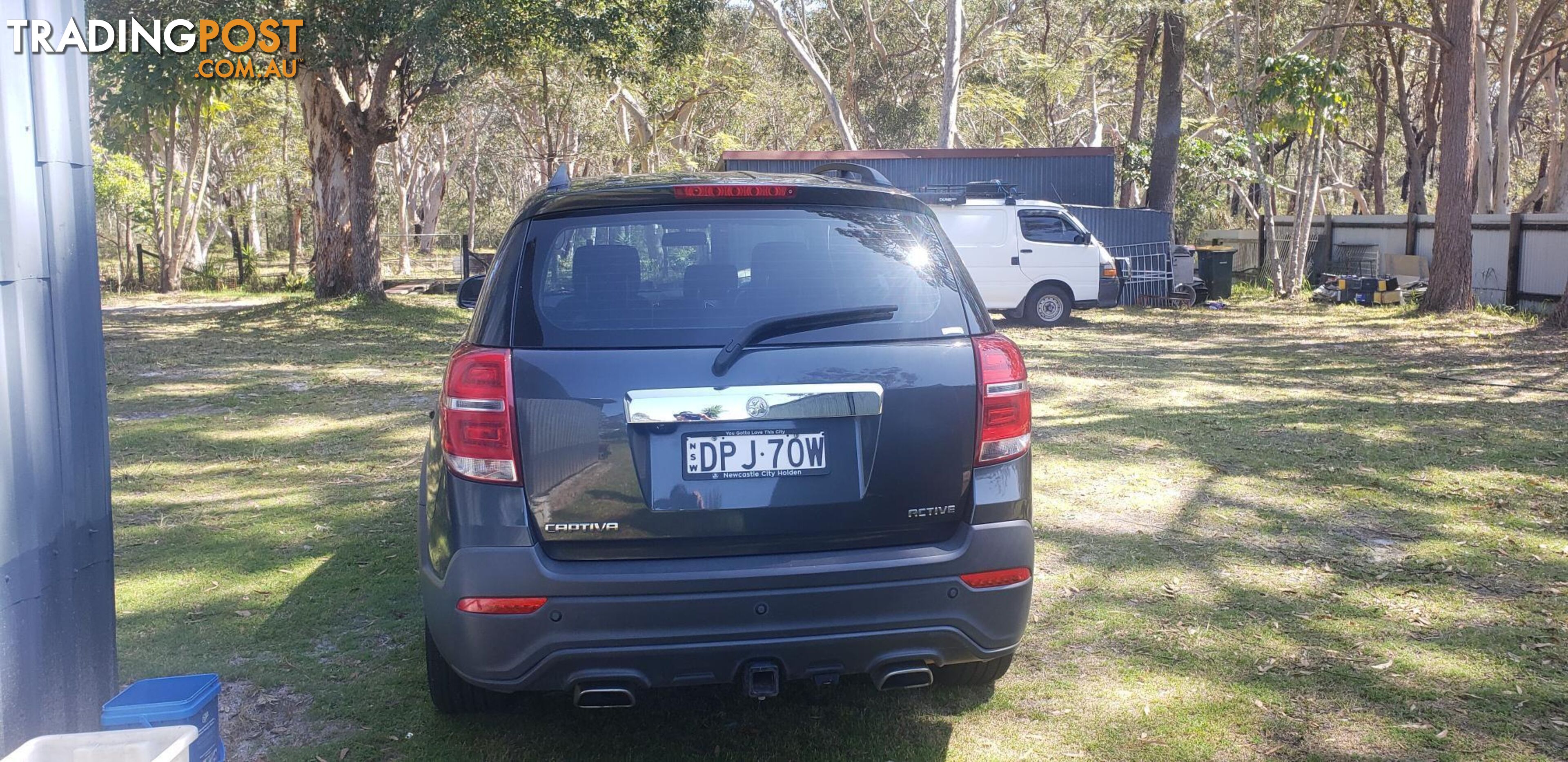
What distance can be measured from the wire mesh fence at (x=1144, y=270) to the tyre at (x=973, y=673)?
59.2 feet

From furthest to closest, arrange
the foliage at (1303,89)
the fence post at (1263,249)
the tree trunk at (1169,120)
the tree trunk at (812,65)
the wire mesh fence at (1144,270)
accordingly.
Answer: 1. the tree trunk at (812,65)
2. the fence post at (1263,249)
3. the tree trunk at (1169,120)
4. the wire mesh fence at (1144,270)
5. the foliage at (1303,89)

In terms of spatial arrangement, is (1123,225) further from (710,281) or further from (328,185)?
(710,281)

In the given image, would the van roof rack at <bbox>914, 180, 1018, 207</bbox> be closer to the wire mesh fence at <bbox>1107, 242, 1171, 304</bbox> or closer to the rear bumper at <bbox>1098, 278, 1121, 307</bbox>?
the rear bumper at <bbox>1098, 278, 1121, 307</bbox>

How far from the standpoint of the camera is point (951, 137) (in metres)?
Answer: 28.1

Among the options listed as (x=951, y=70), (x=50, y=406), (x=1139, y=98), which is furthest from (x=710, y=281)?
(x=1139, y=98)

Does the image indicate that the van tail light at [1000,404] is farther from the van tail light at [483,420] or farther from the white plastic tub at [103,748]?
the white plastic tub at [103,748]

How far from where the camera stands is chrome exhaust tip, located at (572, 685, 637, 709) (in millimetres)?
3117

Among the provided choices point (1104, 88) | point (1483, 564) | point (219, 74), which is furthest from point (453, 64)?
point (1104, 88)

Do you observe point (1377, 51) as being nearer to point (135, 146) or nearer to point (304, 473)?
point (304, 473)

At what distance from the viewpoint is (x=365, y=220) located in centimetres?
1936

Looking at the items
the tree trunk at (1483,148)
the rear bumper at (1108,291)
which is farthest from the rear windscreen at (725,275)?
the tree trunk at (1483,148)

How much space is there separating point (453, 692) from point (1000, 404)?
1930 mm

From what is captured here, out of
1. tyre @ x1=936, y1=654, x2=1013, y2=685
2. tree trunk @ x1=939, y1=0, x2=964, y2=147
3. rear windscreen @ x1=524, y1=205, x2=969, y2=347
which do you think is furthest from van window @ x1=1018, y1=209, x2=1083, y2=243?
rear windscreen @ x1=524, y1=205, x2=969, y2=347

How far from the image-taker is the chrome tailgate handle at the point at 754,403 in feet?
10.1
